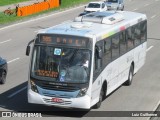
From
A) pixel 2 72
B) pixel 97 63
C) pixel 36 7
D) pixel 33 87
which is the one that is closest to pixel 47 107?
pixel 33 87

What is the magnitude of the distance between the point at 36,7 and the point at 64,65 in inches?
1321

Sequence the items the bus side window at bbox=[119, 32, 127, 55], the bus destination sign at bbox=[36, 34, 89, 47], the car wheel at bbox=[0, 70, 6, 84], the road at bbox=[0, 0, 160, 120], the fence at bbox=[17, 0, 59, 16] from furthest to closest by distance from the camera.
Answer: the fence at bbox=[17, 0, 59, 16] < the car wheel at bbox=[0, 70, 6, 84] < the bus side window at bbox=[119, 32, 127, 55] < the road at bbox=[0, 0, 160, 120] < the bus destination sign at bbox=[36, 34, 89, 47]

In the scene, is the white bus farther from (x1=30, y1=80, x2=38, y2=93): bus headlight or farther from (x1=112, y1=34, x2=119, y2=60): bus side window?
(x1=112, y1=34, x2=119, y2=60): bus side window

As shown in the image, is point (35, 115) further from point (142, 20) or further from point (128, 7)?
point (128, 7)

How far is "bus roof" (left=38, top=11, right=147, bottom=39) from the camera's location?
15075 mm

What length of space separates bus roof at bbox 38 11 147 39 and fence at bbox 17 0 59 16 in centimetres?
2480

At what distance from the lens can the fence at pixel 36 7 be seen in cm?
4405

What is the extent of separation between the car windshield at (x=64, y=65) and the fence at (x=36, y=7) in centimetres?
2920

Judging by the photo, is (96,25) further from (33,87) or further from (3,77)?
(3,77)

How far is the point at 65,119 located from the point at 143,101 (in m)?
3.86

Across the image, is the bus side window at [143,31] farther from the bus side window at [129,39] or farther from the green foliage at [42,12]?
the green foliage at [42,12]

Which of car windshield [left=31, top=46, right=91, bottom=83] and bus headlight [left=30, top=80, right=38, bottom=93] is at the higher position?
car windshield [left=31, top=46, right=91, bottom=83]

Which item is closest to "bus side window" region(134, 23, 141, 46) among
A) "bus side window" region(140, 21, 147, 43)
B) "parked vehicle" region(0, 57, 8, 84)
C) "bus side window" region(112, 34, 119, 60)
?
"bus side window" region(140, 21, 147, 43)

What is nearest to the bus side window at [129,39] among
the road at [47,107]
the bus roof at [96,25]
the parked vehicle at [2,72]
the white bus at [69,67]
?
the bus roof at [96,25]
